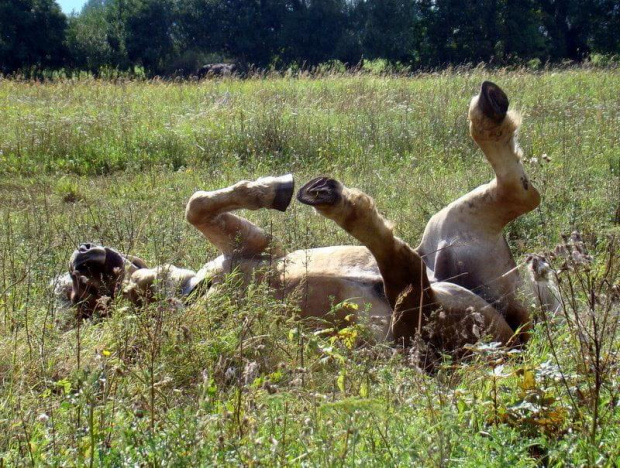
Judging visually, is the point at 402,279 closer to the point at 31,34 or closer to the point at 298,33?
the point at 31,34

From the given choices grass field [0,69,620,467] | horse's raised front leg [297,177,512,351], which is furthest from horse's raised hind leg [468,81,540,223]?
horse's raised front leg [297,177,512,351]

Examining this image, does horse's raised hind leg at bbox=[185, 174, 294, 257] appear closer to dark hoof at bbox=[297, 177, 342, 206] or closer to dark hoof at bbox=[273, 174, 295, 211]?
dark hoof at bbox=[273, 174, 295, 211]

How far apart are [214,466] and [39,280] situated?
2.88 m

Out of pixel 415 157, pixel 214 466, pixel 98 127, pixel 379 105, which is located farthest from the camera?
pixel 379 105

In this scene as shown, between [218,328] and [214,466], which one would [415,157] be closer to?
[218,328]

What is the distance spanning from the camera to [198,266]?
5.52 m

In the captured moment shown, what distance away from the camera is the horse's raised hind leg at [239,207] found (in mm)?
4914

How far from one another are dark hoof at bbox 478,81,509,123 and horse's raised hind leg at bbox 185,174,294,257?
1193mm

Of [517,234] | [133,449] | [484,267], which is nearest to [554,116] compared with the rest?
[517,234]

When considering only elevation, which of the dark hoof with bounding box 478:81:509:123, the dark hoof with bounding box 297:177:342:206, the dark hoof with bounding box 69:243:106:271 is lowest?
the dark hoof with bounding box 69:243:106:271

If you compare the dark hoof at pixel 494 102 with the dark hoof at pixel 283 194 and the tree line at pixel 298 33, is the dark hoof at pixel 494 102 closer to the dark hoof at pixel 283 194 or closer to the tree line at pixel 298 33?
the dark hoof at pixel 283 194

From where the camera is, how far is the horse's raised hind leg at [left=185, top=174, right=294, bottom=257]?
16.1 ft

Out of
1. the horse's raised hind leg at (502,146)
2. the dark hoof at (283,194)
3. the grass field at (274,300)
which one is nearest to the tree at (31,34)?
the grass field at (274,300)

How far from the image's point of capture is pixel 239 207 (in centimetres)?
501
